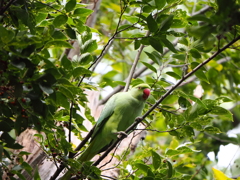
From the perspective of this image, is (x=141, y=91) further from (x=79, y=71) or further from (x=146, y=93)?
(x=79, y=71)

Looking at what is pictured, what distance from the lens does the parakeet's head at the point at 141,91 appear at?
2.24 metres

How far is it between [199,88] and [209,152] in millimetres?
1320

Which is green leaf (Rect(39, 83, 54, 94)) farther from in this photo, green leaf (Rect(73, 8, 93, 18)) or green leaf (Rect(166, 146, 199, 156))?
green leaf (Rect(166, 146, 199, 156))

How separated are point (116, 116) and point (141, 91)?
0.30 meters

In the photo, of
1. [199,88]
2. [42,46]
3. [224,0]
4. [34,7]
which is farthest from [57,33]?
[199,88]

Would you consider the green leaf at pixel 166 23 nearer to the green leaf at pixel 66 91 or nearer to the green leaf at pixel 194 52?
the green leaf at pixel 194 52

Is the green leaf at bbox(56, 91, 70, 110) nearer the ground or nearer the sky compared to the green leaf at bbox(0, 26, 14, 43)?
nearer the ground

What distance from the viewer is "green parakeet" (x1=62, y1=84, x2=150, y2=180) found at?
7.79 feet

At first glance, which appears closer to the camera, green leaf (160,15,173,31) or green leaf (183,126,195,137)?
green leaf (160,15,173,31)

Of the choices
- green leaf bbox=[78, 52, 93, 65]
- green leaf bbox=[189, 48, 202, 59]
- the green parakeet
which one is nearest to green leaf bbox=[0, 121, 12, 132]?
green leaf bbox=[78, 52, 93, 65]

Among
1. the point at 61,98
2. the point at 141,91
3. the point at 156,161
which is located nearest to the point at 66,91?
the point at 61,98

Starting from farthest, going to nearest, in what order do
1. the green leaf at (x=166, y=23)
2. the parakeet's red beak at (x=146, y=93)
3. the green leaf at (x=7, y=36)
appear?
1. the parakeet's red beak at (x=146, y=93)
2. the green leaf at (x=166, y=23)
3. the green leaf at (x=7, y=36)

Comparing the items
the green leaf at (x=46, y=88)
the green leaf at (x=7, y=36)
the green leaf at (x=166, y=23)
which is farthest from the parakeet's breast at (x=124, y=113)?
the green leaf at (x=7, y=36)

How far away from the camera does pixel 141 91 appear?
2320mm
